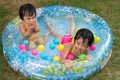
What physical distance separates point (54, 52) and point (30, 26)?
20.2 inches

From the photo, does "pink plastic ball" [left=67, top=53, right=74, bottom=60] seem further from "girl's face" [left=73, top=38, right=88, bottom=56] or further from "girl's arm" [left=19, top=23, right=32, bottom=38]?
"girl's arm" [left=19, top=23, right=32, bottom=38]

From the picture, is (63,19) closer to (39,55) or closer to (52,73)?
(39,55)

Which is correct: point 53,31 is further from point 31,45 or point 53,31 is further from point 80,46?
point 80,46

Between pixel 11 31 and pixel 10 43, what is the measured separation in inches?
12.1

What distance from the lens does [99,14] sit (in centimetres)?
496

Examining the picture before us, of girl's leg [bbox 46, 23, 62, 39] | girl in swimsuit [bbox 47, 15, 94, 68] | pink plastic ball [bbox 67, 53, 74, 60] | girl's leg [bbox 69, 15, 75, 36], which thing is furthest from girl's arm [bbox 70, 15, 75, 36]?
pink plastic ball [bbox 67, 53, 74, 60]

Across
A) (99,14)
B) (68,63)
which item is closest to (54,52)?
(68,63)

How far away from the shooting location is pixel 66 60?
3572 millimetres

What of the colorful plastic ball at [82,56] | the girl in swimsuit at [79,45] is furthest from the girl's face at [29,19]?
the colorful plastic ball at [82,56]

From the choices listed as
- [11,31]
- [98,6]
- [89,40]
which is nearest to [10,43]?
[11,31]

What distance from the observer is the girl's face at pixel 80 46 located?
3538mm

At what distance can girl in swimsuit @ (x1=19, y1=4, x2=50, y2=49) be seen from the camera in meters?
3.82

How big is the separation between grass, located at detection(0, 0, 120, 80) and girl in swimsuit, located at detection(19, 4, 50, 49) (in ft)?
1.46

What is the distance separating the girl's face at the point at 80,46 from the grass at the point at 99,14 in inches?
14.2
